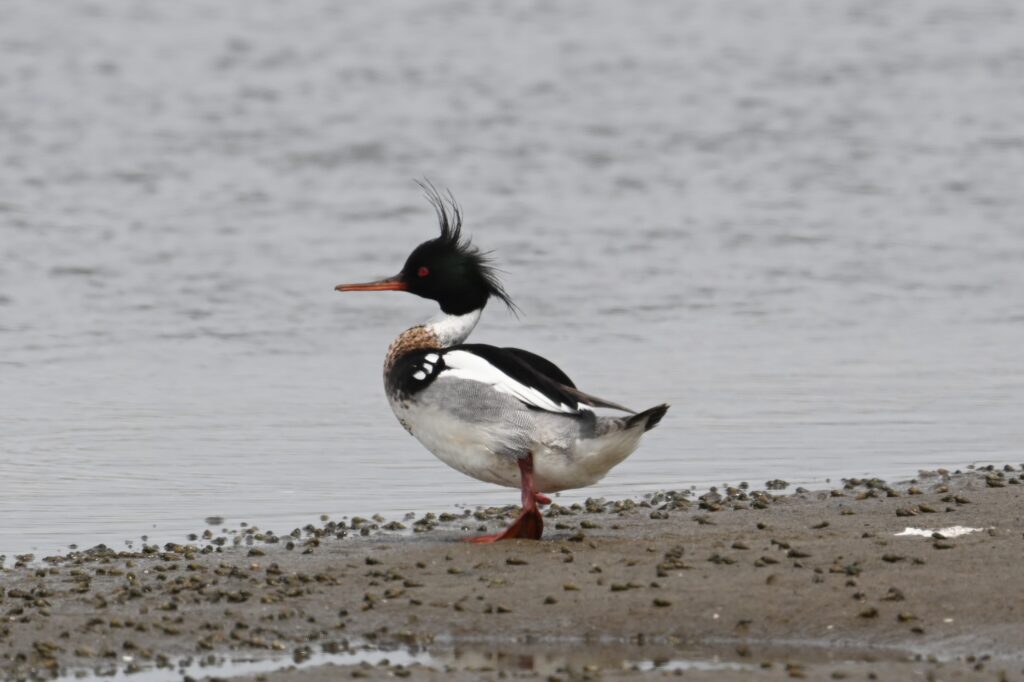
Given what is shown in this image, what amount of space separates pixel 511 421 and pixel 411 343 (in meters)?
0.99

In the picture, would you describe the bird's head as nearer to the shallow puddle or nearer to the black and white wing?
the black and white wing

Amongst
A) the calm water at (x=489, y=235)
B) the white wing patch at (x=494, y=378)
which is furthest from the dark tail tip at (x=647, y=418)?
the calm water at (x=489, y=235)

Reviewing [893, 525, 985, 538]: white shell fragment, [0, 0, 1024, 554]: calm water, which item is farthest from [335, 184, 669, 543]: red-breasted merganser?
[893, 525, 985, 538]: white shell fragment

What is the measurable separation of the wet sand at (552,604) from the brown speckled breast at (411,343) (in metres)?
0.92

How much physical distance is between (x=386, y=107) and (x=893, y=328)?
14.5 m

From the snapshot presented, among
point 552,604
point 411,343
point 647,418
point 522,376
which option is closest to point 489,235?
point 411,343

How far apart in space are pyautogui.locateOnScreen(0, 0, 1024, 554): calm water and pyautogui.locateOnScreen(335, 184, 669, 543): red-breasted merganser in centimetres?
115

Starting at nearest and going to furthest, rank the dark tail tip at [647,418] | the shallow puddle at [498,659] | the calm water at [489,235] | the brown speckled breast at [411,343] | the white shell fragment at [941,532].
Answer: the shallow puddle at [498,659] → the dark tail tip at [647,418] → the white shell fragment at [941,532] → the brown speckled breast at [411,343] → the calm water at [489,235]

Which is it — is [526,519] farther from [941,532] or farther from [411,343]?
[941,532]

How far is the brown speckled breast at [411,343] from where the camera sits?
9203mm

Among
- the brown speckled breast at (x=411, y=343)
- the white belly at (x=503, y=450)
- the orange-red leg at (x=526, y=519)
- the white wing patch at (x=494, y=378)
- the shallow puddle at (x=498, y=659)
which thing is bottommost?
the shallow puddle at (x=498, y=659)

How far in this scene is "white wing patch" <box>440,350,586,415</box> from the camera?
8.52 metres

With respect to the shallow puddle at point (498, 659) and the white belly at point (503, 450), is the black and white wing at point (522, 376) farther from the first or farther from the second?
the shallow puddle at point (498, 659)

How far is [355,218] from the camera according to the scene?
67.8 ft
